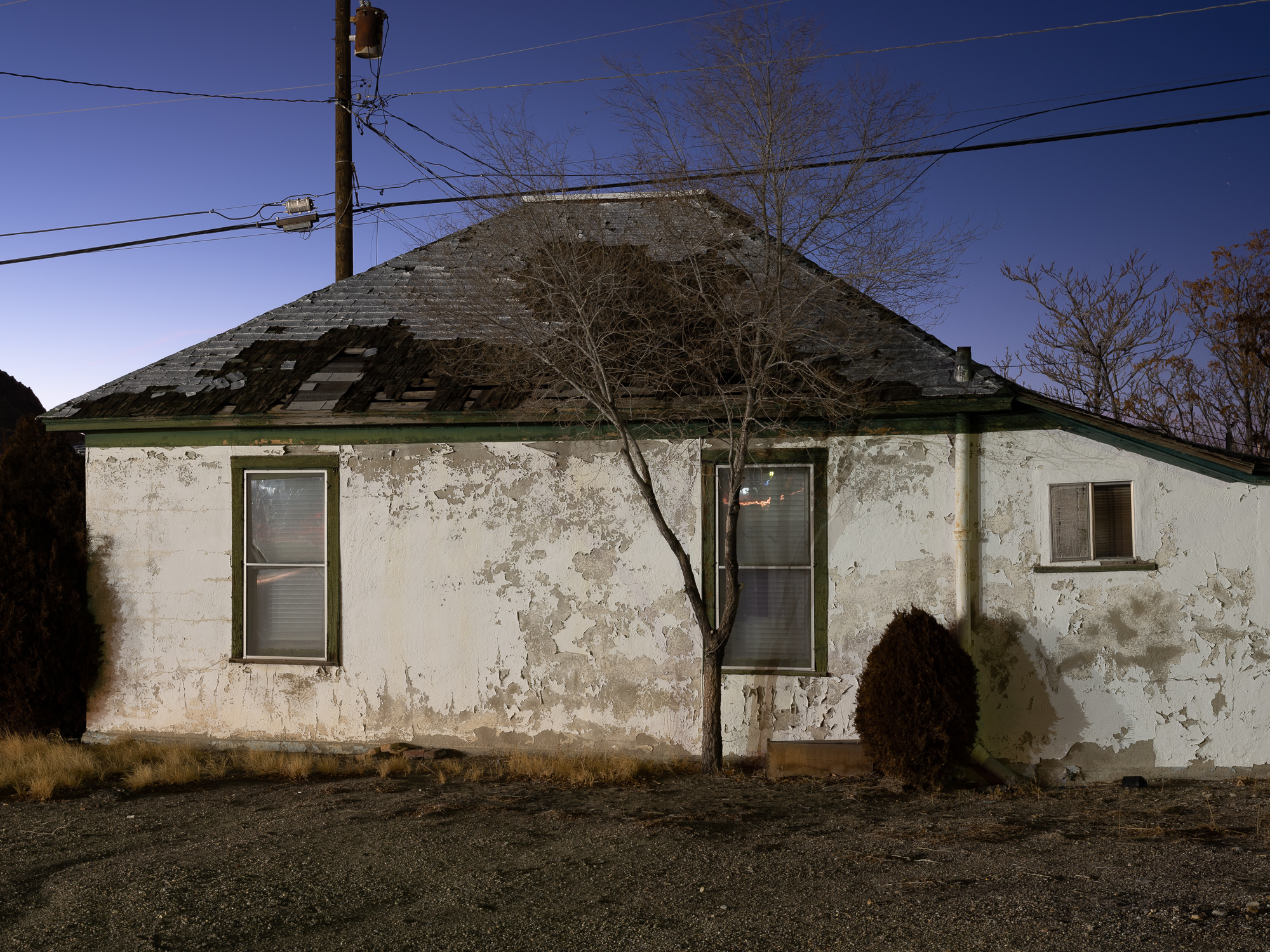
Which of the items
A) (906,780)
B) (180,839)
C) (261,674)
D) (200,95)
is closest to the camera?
(180,839)

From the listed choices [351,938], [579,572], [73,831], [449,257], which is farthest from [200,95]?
[351,938]

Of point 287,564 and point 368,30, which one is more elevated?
point 368,30

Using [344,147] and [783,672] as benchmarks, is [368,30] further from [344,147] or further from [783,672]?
[783,672]

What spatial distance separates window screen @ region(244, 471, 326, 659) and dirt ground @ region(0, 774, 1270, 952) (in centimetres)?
151

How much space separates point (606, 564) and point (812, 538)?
1.68m

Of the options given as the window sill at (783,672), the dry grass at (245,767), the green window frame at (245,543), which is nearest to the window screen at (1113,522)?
the window sill at (783,672)

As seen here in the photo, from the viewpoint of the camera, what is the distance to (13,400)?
38.6m

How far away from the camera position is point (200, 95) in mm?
12750

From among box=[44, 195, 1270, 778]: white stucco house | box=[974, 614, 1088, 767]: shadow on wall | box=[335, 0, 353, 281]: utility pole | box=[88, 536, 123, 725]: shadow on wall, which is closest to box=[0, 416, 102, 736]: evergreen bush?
box=[88, 536, 123, 725]: shadow on wall

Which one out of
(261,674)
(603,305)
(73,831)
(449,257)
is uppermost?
(449,257)

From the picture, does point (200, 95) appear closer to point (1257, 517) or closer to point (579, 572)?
point (579, 572)

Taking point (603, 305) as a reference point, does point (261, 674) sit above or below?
below

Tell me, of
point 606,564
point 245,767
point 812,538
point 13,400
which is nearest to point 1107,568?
point 812,538

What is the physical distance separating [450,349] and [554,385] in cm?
146
